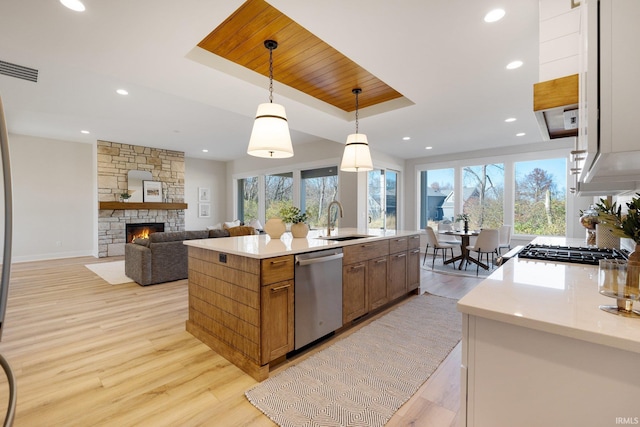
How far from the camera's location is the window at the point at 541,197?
18.6 ft

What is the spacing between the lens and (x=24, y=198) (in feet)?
20.8

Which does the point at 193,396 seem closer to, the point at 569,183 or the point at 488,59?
the point at 488,59

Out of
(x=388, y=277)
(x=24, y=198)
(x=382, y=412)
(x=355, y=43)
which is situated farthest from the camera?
(x=24, y=198)

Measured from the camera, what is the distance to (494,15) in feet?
6.37

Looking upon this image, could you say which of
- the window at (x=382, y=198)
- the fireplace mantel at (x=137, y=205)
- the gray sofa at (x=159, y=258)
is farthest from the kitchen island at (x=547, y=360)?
the fireplace mantel at (x=137, y=205)

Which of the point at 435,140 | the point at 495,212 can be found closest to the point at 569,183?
the point at 495,212

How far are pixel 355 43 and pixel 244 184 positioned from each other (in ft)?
24.9

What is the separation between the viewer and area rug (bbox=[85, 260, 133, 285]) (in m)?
4.67

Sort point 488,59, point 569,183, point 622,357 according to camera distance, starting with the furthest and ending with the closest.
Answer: point 569,183 → point 488,59 → point 622,357

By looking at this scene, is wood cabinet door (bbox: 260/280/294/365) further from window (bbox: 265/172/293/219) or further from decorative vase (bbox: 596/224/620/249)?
window (bbox: 265/172/293/219)

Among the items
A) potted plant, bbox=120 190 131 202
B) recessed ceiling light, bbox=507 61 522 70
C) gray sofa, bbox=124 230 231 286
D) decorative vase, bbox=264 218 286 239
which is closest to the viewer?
recessed ceiling light, bbox=507 61 522 70

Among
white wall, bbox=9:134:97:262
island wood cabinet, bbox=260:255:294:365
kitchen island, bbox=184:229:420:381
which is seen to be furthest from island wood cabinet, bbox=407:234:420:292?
white wall, bbox=9:134:97:262

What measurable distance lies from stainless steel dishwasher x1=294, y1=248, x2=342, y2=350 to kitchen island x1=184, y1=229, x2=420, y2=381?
0.20 ft

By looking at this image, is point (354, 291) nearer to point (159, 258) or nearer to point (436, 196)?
point (159, 258)
